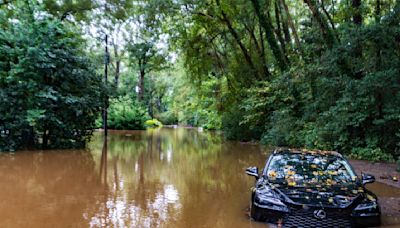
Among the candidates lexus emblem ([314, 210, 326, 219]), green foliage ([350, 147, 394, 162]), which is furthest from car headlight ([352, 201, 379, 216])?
green foliage ([350, 147, 394, 162])

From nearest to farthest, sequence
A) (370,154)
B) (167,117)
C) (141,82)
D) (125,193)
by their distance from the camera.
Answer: (125,193)
(370,154)
(141,82)
(167,117)

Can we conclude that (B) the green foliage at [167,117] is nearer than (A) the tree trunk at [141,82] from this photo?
No

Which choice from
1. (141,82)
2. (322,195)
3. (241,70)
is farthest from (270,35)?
(141,82)

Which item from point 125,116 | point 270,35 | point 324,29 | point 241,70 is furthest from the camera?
point 125,116

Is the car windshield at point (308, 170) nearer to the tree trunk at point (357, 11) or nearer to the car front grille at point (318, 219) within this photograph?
the car front grille at point (318, 219)

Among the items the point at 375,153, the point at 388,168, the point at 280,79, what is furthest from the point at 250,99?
the point at 388,168

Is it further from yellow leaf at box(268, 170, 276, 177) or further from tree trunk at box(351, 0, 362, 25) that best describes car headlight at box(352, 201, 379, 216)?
tree trunk at box(351, 0, 362, 25)

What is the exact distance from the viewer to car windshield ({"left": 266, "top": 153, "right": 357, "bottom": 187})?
251 inches

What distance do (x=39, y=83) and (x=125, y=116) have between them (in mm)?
22711

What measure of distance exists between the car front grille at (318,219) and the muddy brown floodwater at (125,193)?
69 centimetres

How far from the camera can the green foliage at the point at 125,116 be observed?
39.7m

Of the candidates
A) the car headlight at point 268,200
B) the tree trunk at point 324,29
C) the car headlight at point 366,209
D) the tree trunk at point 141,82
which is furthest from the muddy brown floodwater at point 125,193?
the tree trunk at point 141,82

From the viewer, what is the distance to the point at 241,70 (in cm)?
2719

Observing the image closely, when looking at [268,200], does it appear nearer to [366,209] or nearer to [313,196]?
[313,196]
